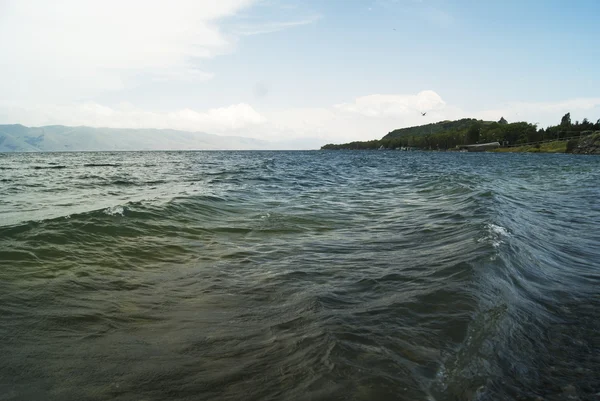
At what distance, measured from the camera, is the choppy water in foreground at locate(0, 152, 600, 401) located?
3.44 meters

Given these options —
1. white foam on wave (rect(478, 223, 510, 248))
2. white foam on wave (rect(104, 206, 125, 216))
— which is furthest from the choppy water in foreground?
white foam on wave (rect(104, 206, 125, 216))

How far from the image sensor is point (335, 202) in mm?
16453

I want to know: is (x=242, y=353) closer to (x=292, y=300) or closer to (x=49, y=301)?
(x=292, y=300)

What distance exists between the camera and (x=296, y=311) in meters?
5.06

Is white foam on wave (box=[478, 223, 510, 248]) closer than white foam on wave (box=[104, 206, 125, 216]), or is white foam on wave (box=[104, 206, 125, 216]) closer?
white foam on wave (box=[478, 223, 510, 248])

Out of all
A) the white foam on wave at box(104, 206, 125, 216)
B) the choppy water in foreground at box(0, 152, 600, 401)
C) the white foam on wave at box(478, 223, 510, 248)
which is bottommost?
the choppy water in foreground at box(0, 152, 600, 401)

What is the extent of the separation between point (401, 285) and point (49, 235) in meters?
8.52

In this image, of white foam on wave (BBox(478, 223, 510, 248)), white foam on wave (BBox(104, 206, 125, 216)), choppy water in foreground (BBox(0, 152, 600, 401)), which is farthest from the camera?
white foam on wave (BBox(104, 206, 125, 216))

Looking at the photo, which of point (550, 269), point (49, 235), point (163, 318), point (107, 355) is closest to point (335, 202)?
point (550, 269)

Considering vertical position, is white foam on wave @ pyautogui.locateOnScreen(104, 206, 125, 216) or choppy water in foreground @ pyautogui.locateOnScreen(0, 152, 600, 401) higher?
white foam on wave @ pyautogui.locateOnScreen(104, 206, 125, 216)

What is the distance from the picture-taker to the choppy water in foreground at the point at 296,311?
3.44 m

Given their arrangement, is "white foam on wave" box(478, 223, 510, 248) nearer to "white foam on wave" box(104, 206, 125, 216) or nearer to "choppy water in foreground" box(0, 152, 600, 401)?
"choppy water in foreground" box(0, 152, 600, 401)

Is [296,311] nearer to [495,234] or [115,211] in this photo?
[495,234]

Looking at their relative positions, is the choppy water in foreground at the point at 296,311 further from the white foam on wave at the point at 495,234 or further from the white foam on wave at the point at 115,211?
the white foam on wave at the point at 115,211
